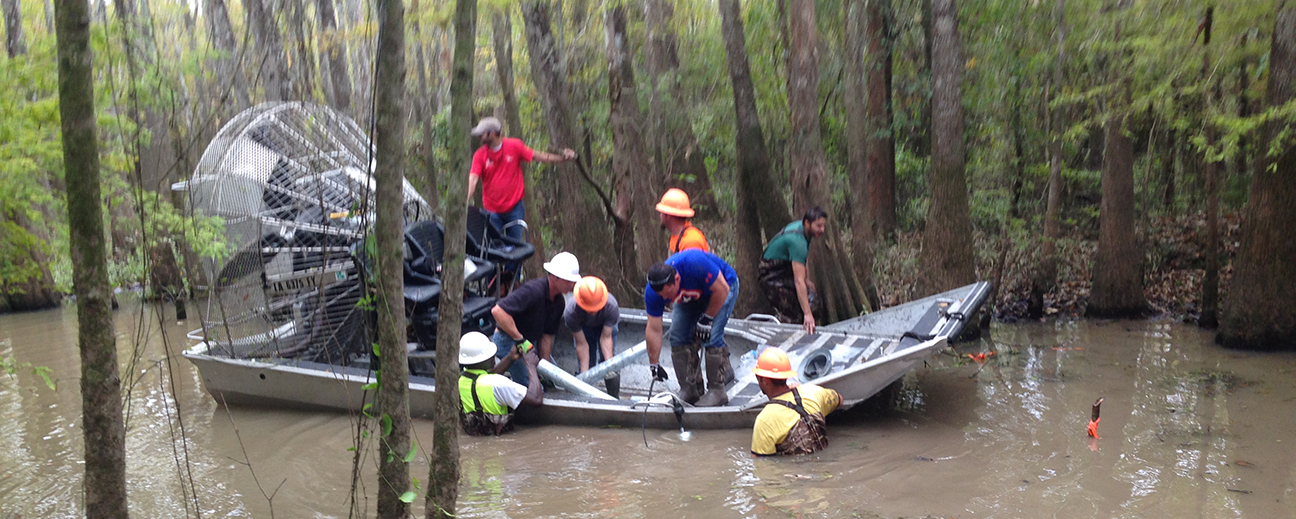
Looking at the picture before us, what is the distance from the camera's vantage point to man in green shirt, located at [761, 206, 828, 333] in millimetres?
8516

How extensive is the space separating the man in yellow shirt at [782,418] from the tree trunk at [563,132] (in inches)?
229

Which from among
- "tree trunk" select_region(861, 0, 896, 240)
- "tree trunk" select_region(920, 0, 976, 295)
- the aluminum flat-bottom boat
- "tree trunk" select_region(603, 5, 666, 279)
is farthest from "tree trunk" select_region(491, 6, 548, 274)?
"tree trunk" select_region(861, 0, 896, 240)

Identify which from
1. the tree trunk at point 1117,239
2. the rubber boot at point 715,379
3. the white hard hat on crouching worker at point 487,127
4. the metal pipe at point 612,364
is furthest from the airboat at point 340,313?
the tree trunk at point 1117,239

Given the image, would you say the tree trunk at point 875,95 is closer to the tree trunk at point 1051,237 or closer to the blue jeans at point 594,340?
the tree trunk at point 1051,237

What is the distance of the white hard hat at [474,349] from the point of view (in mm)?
7305

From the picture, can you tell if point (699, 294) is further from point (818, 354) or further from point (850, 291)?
point (850, 291)

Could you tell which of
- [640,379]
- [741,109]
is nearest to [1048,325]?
[741,109]

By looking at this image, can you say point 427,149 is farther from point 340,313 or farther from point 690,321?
point 690,321

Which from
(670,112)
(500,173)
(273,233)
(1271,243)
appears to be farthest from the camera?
(670,112)

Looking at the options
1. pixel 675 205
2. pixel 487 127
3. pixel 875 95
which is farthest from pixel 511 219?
pixel 875 95

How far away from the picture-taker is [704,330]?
25.0 ft

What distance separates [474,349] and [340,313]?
78.2 inches

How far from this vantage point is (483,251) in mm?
8547

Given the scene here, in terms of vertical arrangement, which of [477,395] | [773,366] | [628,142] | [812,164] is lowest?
[477,395]
